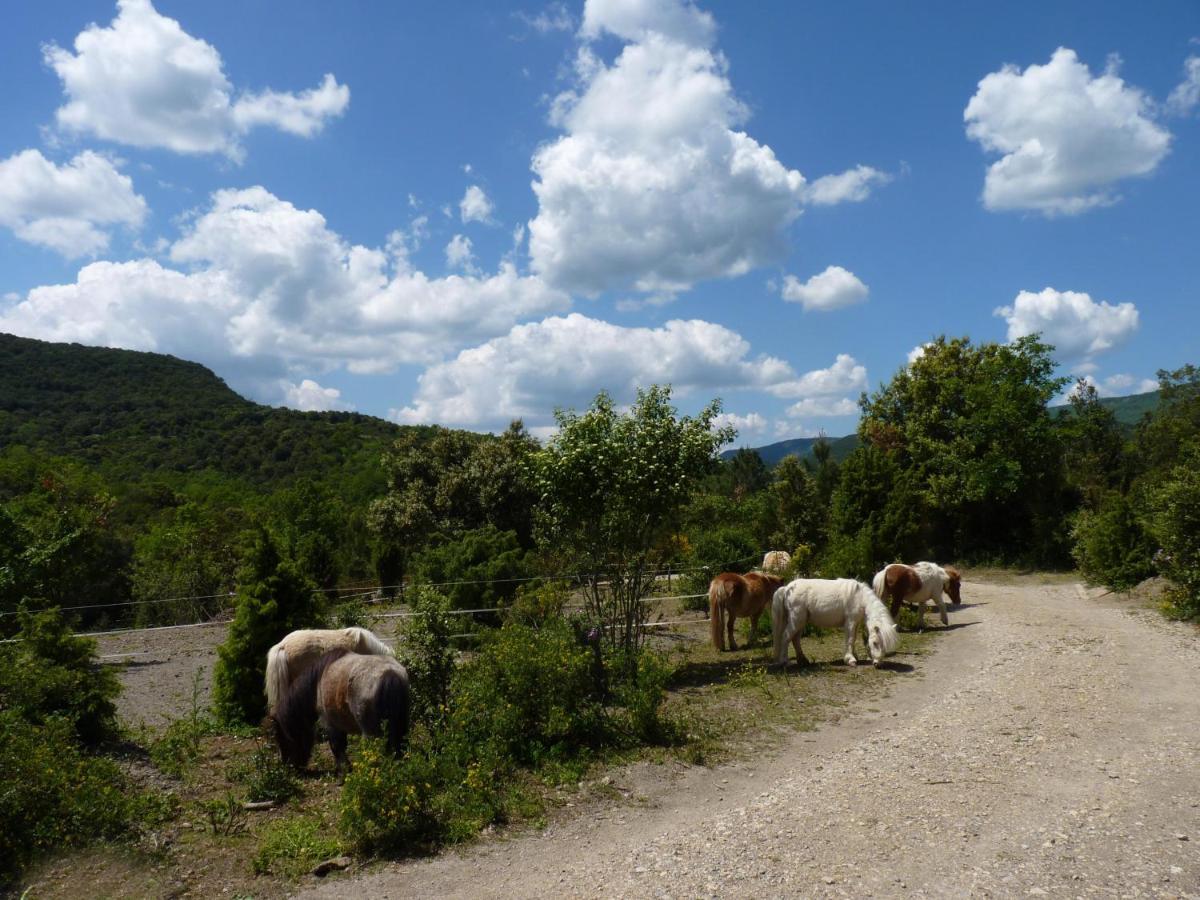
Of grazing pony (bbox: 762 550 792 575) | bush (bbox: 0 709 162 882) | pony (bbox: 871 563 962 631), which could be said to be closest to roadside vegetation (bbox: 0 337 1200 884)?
bush (bbox: 0 709 162 882)

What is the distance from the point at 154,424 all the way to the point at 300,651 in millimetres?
85247

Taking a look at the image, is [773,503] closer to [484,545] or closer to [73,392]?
[484,545]

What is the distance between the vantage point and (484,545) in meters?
16.4

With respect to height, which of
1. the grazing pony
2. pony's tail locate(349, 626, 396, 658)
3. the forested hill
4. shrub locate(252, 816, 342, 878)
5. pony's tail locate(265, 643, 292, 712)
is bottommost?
shrub locate(252, 816, 342, 878)

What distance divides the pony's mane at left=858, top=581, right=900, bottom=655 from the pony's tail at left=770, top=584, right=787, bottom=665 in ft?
4.25

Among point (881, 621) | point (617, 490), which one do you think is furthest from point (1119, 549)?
point (617, 490)

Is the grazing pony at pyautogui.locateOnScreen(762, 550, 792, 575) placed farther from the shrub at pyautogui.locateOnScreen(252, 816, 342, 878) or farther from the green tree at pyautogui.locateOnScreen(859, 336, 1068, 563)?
the shrub at pyautogui.locateOnScreen(252, 816, 342, 878)

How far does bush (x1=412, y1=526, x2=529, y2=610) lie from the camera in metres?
15.5

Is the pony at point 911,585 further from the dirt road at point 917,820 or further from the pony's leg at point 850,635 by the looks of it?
the dirt road at point 917,820

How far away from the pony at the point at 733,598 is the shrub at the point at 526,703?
5359mm

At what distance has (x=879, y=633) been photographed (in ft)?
37.0

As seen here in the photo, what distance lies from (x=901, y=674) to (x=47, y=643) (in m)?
11.0

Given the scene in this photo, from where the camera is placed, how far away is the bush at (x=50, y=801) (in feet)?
16.8

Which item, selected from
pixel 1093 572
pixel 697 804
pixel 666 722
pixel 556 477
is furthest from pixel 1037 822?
pixel 1093 572
